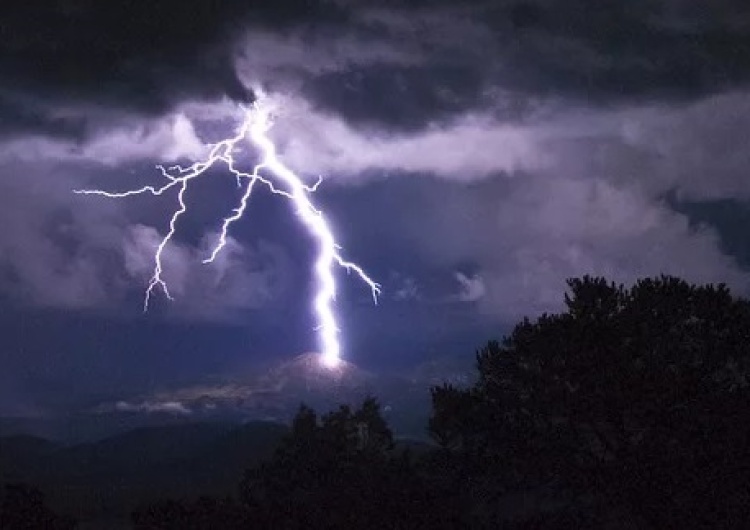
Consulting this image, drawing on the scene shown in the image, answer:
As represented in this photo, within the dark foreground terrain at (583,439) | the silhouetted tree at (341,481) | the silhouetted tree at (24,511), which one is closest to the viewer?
the silhouetted tree at (24,511)

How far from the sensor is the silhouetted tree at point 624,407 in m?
19.1

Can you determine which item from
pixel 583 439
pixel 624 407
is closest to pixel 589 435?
pixel 583 439

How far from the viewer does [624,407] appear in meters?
19.7

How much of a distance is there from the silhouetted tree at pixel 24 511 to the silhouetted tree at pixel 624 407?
1014 cm

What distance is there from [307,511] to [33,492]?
6983 mm

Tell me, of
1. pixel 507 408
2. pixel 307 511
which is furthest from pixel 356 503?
pixel 507 408

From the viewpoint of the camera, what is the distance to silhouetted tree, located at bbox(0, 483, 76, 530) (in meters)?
18.5

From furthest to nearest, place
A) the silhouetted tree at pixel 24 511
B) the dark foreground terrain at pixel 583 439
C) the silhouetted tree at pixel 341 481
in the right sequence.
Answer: the silhouetted tree at pixel 341 481 < the dark foreground terrain at pixel 583 439 < the silhouetted tree at pixel 24 511

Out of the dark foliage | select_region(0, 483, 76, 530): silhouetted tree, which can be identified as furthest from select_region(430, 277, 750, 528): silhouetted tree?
select_region(0, 483, 76, 530): silhouetted tree

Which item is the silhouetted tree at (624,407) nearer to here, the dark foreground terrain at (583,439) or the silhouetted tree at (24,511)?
the dark foreground terrain at (583,439)

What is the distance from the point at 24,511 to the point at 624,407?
14271 mm

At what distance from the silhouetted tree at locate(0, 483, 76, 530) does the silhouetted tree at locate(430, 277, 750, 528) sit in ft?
33.3

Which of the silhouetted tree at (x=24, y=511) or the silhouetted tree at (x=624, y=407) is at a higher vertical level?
the silhouetted tree at (x=624, y=407)

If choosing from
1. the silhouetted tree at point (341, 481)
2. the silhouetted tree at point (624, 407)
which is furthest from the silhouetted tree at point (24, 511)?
the silhouetted tree at point (624, 407)
